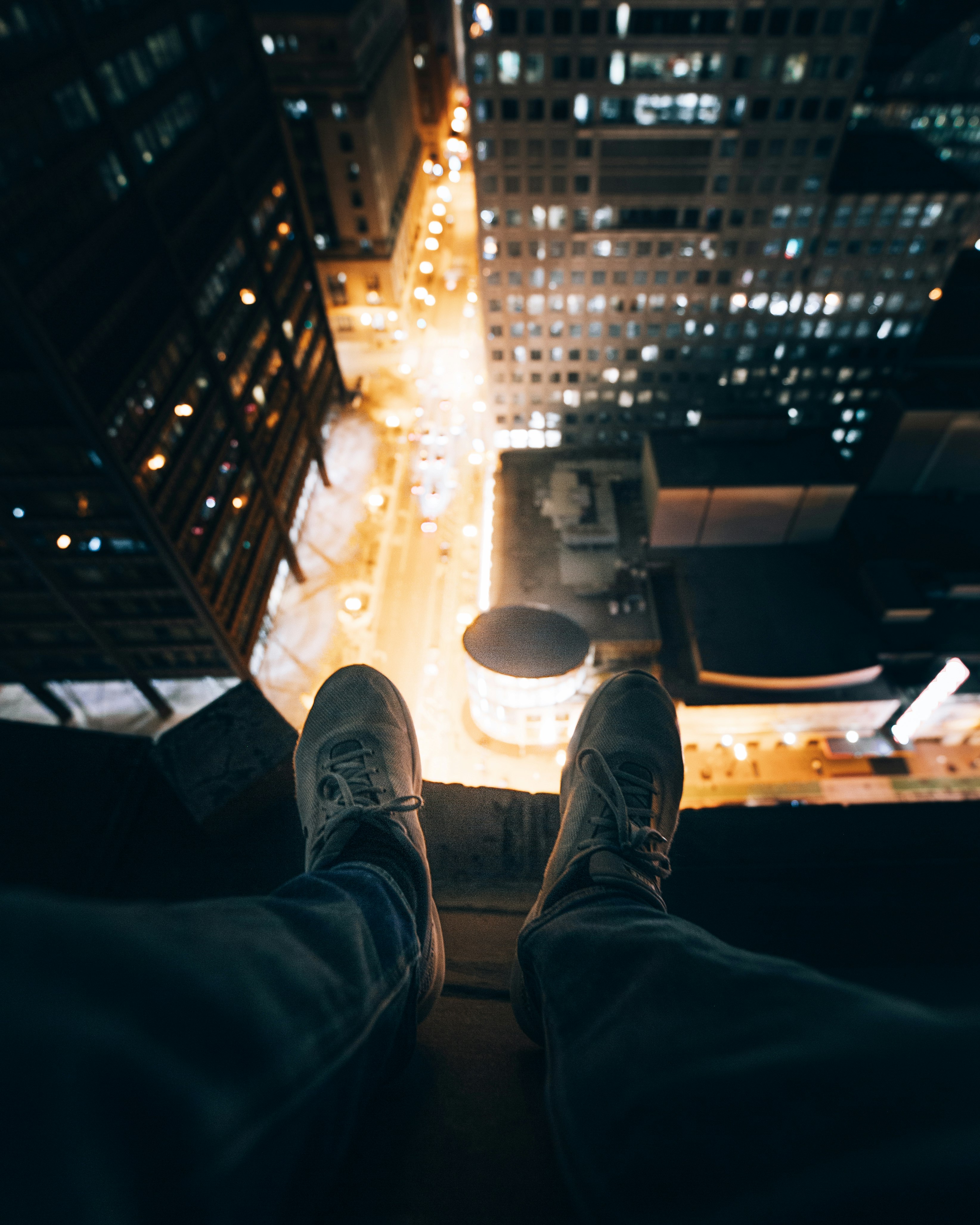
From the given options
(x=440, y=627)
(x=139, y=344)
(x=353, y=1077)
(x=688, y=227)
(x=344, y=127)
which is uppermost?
(x=344, y=127)

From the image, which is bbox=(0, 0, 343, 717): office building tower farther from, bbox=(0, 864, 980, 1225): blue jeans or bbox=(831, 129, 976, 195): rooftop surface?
bbox=(831, 129, 976, 195): rooftop surface

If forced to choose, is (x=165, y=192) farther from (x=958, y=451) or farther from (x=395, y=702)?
(x=958, y=451)

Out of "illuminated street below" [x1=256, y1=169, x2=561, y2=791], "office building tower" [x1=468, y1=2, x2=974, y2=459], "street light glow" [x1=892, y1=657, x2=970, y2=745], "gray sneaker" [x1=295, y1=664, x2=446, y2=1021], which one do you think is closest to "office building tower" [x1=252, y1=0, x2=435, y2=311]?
"illuminated street below" [x1=256, y1=169, x2=561, y2=791]

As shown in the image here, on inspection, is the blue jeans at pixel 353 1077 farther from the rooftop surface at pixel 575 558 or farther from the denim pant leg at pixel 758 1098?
the rooftop surface at pixel 575 558

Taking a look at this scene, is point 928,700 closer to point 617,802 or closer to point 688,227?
point 617,802

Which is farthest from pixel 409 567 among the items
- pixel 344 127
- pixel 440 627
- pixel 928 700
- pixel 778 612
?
pixel 344 127

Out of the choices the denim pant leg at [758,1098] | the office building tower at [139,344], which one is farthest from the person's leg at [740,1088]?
the office building tower at [139,344]

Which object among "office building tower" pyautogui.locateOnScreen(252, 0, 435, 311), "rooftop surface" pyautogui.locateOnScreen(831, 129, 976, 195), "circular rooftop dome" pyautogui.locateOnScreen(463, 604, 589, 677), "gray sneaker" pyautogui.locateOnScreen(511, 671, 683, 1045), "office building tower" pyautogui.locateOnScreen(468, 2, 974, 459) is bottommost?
"gray sneaker" pyautogui.locateOnScreen(511, 671, 683, 1045)
